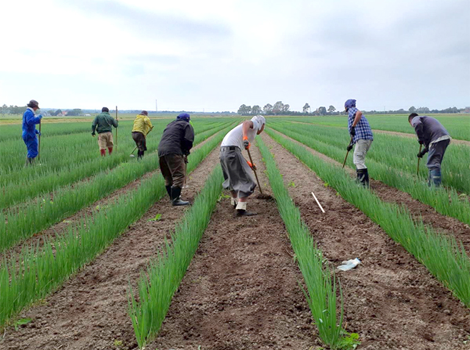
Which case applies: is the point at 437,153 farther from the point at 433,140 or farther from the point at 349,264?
the point at 349,264

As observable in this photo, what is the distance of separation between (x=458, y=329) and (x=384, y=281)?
2.34 ft

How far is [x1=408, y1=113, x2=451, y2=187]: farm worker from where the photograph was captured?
17.8ft

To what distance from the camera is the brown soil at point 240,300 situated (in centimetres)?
205

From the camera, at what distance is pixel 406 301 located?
2449 millimetres

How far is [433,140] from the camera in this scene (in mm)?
5445

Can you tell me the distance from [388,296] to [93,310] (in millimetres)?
2062

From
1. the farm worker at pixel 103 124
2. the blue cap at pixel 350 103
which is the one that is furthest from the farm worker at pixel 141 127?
the blue cap at pixel 350 103

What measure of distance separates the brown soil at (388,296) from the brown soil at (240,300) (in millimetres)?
351

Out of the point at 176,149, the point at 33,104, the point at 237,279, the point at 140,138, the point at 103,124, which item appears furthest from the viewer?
the point at 103,124

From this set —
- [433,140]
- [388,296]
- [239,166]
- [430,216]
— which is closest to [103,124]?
[239,166]

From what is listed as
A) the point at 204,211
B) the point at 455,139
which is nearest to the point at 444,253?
the point at 204,211

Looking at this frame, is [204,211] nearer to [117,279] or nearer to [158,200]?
[117,279]

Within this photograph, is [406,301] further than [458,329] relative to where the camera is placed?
Yes

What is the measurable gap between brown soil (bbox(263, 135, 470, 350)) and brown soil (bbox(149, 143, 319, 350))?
35 cm
